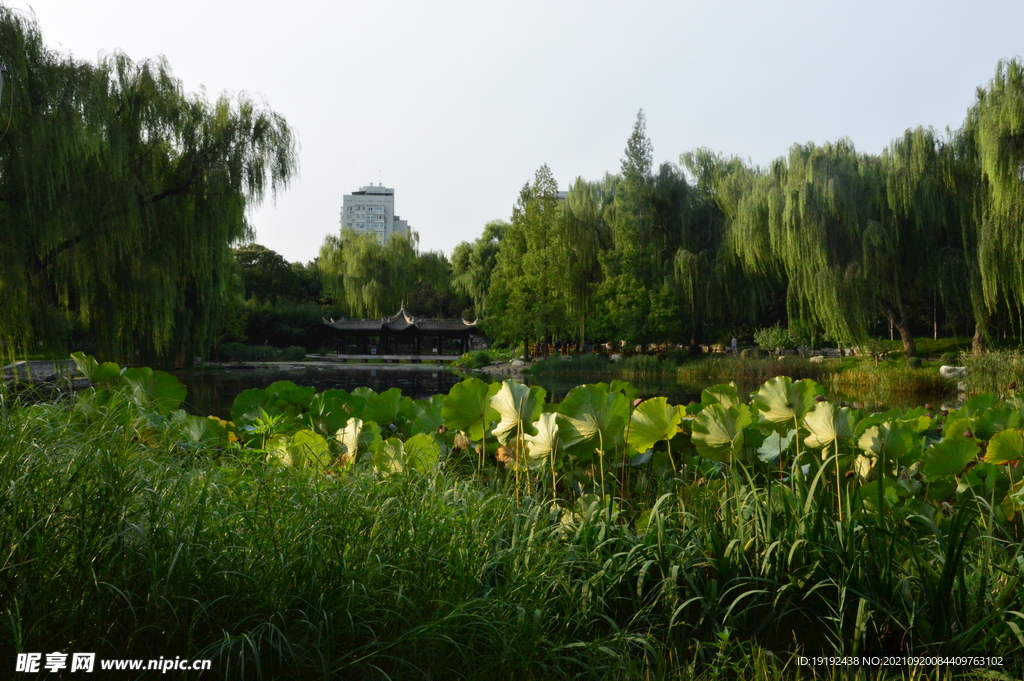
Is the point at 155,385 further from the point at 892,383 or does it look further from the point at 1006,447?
the point at 892,383

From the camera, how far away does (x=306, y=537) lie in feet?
5.07

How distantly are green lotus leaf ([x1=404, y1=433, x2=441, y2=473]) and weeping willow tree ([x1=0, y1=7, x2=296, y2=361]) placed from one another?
18.9ft

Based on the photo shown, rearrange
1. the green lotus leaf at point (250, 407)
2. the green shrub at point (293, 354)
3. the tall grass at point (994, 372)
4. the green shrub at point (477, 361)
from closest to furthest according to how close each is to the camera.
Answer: the green lotus leaf at point (250, 407)
the tall grass at point (994, 372)
the green shrub at point (477, 361)
the green shrub at point (293, 354)

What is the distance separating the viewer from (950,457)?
2.00 m

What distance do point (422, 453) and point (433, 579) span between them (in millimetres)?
754

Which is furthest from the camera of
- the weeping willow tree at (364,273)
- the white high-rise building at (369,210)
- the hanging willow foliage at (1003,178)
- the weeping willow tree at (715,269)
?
the white high-rise building at (369,210)

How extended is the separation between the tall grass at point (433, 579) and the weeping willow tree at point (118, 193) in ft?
19.8

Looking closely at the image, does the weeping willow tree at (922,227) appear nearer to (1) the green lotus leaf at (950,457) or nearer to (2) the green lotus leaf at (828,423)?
(1) the green lotus leaf at (950,457)

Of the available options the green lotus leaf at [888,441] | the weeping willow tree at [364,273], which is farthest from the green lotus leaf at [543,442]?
the weeping willow tree at [364,273]

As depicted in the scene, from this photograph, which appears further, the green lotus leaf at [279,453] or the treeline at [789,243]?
the treeline at [789,243]

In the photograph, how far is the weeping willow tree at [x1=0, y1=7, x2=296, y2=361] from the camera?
24.6 feet

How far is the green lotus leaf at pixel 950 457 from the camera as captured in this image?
1.97 metres

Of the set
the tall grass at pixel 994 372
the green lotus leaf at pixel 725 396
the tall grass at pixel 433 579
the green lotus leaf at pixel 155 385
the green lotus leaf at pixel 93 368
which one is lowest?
the tall grass at pixel 994 372

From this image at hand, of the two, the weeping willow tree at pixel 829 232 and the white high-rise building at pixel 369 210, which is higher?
the white high-rise building at pixel 369 210
